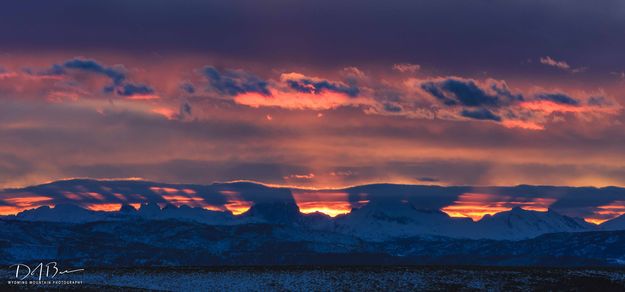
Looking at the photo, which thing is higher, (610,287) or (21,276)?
(21,276)

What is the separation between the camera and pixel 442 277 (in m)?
91.2

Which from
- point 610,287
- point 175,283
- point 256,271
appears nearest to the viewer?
point 610,287

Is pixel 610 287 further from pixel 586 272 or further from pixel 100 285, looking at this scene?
pixel 100 285

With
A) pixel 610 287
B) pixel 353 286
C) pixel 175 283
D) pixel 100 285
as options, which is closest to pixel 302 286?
pixel 353 286

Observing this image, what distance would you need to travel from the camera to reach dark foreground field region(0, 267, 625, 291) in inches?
3430

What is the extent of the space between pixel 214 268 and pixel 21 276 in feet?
72.1

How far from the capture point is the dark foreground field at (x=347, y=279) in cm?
8712

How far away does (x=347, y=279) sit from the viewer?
3585 inches
